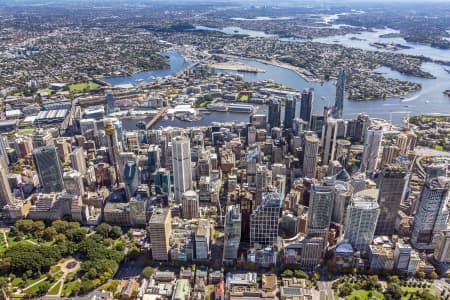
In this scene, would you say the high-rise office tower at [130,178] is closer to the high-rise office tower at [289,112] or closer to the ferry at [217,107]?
the high-rise office tower at [289,112]

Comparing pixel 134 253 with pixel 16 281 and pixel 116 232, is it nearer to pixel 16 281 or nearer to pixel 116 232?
pixel 116 232

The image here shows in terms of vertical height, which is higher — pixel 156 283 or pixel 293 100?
pixel 293 100

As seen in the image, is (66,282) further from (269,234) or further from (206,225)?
(269,234)

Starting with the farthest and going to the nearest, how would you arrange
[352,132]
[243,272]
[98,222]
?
[352,132]
[98,222]
[243,272]

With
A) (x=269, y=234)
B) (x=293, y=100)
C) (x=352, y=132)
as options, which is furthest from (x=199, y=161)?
(x=352, y=132)

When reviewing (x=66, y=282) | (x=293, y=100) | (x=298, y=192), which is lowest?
(x=66, y=282)

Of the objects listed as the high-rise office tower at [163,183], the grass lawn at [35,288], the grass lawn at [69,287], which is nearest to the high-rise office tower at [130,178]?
the high-rise office tower at [163,183]
